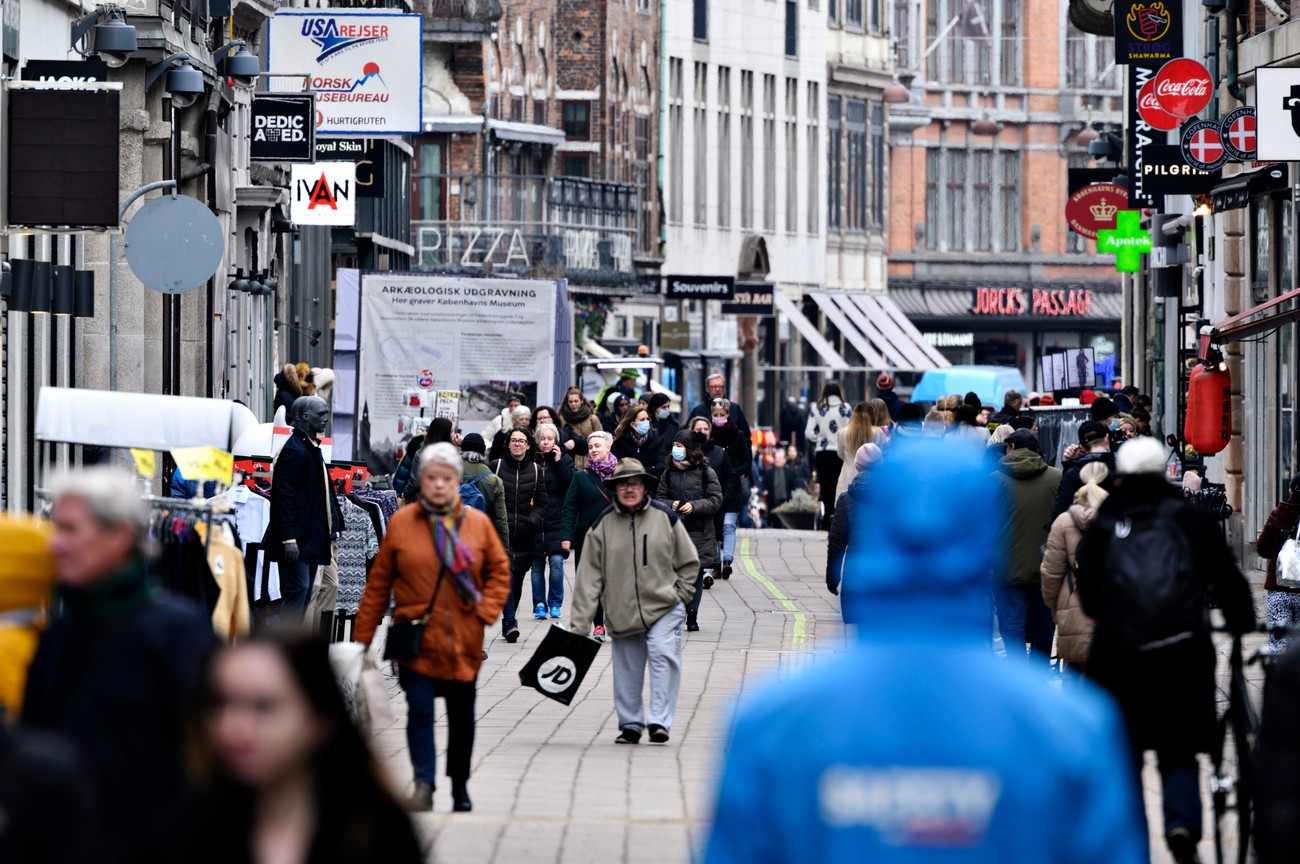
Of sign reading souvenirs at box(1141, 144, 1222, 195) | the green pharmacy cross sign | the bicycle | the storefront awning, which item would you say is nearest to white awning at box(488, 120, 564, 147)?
the storefront awning

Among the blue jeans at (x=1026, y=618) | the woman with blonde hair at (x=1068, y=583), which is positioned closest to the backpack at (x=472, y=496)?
the blue jeans at (x=1026, y=618)

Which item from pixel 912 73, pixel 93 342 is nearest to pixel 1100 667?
pixel 93 342

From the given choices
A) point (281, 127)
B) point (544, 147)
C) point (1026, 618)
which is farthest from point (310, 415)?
point (544, 147)

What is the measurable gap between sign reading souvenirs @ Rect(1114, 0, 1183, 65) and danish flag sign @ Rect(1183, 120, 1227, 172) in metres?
5.68

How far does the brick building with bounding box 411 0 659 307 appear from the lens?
55750mm

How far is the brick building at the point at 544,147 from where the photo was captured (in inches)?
2195

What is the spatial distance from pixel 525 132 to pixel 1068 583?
4561 cm

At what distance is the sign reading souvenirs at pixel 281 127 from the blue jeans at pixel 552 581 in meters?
10.2

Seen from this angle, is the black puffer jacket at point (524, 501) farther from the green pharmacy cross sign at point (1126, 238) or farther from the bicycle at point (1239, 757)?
the green pharmacy cross sign at point (1126, 238)

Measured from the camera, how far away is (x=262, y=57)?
35.5 meters

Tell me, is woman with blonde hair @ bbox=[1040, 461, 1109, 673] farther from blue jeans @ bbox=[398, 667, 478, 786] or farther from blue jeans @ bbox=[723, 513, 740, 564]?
blue jeans @ bbox=[723, 513, 740, 564]

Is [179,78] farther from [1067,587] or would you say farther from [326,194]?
[1067,587]

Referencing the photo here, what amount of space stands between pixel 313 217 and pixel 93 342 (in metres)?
10.0

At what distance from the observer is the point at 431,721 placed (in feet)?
36.8
